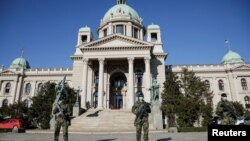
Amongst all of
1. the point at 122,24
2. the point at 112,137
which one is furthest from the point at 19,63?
the point at 112,137

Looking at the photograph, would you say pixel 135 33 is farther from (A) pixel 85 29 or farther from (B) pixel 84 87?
(B) pixel 84 87

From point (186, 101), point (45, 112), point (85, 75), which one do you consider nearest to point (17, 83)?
point (85, 75)

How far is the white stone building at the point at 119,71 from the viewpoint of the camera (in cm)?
4172

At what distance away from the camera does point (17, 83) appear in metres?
53.8

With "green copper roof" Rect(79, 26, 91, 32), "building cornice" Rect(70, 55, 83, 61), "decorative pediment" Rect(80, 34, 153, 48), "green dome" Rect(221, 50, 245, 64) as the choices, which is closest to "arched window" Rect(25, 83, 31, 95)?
"building cornice" Rect(70, 55, 83, 61)

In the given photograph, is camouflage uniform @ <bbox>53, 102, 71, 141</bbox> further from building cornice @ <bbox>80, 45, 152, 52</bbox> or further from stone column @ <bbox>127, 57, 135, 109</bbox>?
building cornice @ <bbox>80, 45, 152, 52</bbox>

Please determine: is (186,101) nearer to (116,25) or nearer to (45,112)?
A: (45,112)

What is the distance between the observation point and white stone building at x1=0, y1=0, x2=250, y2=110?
41719 millimetres

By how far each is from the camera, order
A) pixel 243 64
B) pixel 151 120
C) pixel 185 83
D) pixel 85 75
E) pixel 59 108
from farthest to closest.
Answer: pixel 243 64 → pixel 85 75 → pixel 185 83 → pixel 151 120 → pixel 59 108

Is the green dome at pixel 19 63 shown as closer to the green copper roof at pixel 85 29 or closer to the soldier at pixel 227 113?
the green copper roof at pixel 85 29

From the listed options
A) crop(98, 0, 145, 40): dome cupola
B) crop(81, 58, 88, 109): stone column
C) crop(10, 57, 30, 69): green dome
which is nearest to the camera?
crop(81, 58, 88, 109): stone column

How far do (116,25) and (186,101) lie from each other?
3139 cm

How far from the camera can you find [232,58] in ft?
189

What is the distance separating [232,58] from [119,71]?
102ft
